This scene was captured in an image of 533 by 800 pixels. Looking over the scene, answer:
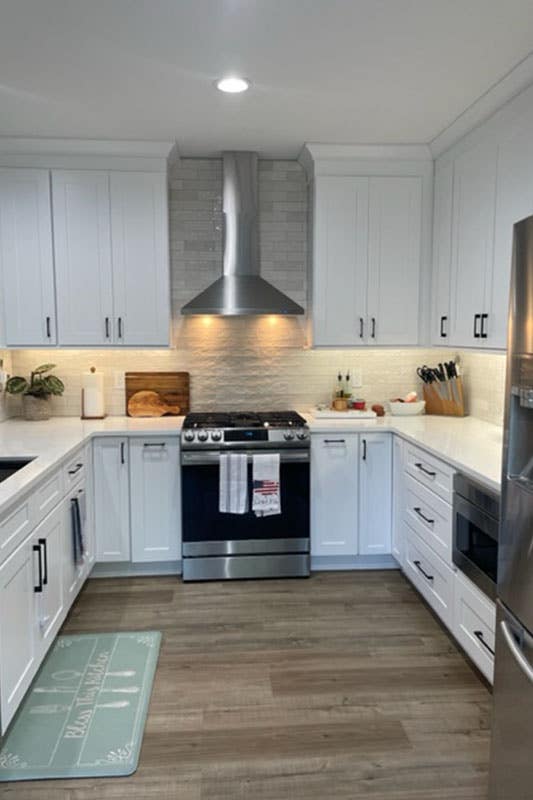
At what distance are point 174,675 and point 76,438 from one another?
1376 mm

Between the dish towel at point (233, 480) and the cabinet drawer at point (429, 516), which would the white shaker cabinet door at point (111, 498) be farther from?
the cabinet drawer at point (429, 516)

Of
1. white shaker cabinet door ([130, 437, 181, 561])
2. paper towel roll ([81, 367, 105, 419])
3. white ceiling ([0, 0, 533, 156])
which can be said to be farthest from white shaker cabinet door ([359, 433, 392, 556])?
white ceiling ([0, 0, 533, 156])

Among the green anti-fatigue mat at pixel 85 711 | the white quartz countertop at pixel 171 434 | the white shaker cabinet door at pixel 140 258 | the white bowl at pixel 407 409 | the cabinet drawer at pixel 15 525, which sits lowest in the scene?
the green anti-fatigue mat at pixel 85 711

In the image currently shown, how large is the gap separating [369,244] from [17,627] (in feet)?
9.74

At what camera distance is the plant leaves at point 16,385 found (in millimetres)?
3795

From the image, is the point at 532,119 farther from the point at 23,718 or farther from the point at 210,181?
the point at 23,718

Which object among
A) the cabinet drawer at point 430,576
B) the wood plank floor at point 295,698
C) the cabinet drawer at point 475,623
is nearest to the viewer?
the wood plank floor at point 295,698

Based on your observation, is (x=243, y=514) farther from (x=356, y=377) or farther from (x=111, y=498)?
(x=356, y=377)

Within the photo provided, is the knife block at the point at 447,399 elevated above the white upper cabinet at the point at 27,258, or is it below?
below

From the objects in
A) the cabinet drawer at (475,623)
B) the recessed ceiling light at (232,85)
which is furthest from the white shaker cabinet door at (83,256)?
the cabinet drawer at (475,623)

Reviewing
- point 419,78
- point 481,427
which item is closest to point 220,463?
point 481,427

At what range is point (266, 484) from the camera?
3.50 m

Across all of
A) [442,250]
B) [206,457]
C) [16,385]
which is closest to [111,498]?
[206,457]

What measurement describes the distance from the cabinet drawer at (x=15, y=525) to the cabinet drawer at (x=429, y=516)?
186 centimetres
